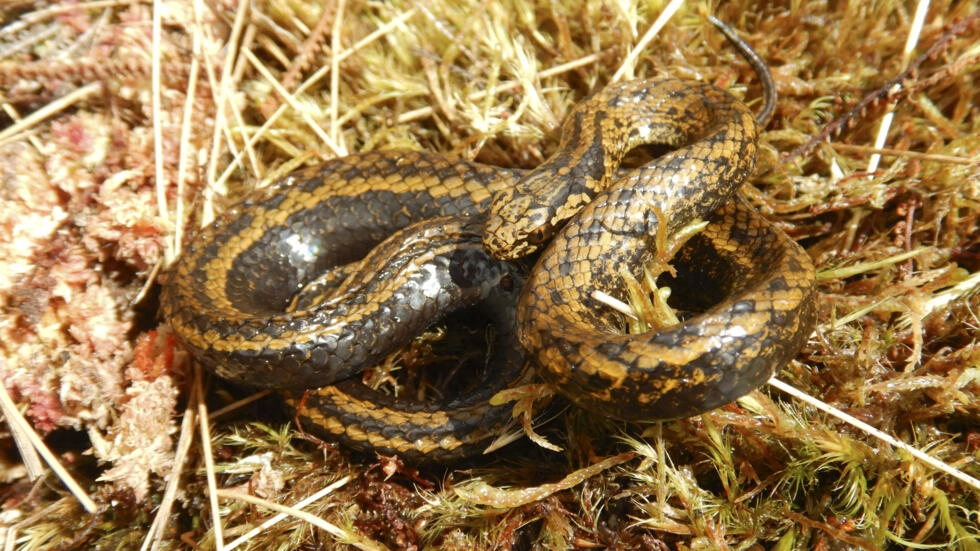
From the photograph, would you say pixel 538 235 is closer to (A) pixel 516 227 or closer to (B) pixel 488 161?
(A) pixel 516 227

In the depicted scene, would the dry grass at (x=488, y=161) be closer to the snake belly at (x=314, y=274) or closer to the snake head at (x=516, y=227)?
the snake belly at (x=314, y=274)

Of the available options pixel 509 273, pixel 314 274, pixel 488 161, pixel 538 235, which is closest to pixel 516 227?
pixel 538 235

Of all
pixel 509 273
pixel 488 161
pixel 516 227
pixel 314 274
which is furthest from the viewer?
pixel 488 161

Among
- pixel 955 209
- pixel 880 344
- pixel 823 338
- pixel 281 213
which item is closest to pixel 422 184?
pixel 281 213

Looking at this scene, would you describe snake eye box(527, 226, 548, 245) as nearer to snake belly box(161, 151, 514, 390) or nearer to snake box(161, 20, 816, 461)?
snake box(161, 20, 816, 461)

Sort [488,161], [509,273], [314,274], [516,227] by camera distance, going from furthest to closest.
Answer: [488,161] → [314,274] → [509,273] → [516,227]

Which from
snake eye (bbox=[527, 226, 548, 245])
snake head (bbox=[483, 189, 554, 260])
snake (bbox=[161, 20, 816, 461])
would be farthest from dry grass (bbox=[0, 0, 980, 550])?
snake eye (bbox=[527, 226, 548, 245])

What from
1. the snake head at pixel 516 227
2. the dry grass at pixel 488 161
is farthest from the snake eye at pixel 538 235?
the dry grass at pixel 488 161
